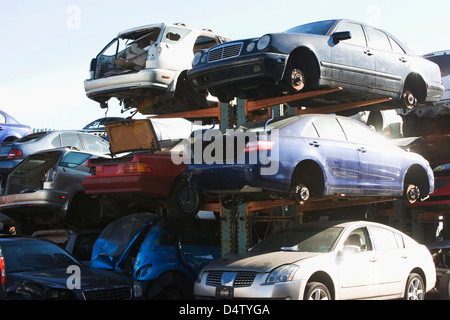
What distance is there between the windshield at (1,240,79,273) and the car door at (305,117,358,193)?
3.70 meters

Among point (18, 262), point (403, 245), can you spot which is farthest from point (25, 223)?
point (403, 245)

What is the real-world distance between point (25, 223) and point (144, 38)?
415 cm

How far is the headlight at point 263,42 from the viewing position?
9.37m

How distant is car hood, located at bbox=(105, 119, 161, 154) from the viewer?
11.0m

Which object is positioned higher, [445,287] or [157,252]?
[157,252]

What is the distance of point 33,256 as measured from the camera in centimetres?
880

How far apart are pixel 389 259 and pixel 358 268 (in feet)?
2.67

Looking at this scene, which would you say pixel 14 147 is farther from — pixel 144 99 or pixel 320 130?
pixel 320 130

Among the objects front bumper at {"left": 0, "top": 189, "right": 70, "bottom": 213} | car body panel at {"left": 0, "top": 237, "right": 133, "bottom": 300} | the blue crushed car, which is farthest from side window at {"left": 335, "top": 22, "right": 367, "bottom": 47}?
front bumper at {"left": 0, "top": 189, "right": 70, "bottom": 213}

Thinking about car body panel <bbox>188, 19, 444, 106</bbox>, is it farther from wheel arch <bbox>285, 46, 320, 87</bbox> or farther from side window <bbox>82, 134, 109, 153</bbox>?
side window <bbox>82, 134, 109, 153</bbox>

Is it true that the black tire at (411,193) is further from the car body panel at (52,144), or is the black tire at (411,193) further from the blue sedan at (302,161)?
the car body panel at (52,144)

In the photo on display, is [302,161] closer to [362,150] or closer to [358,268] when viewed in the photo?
[362,150]

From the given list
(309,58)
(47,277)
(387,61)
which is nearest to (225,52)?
(309,58)

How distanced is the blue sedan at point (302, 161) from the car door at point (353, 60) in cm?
67
